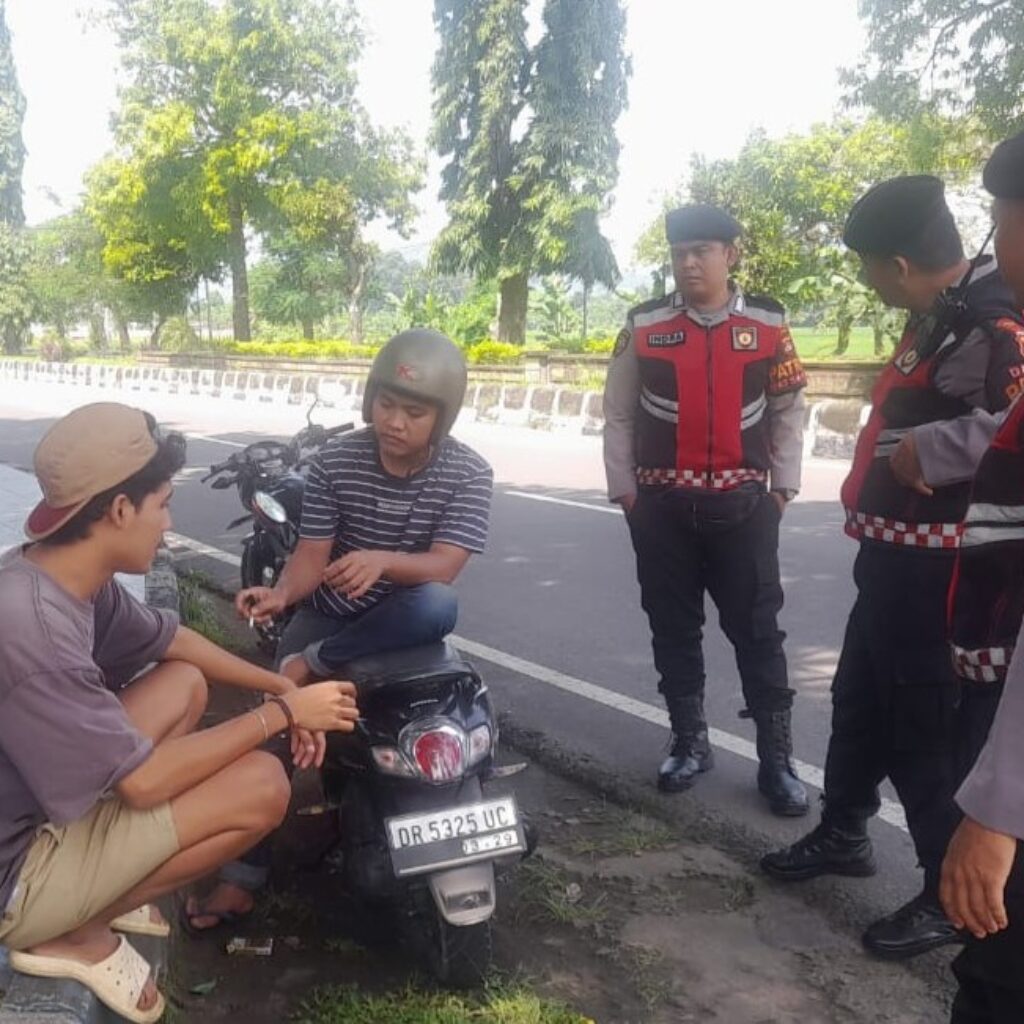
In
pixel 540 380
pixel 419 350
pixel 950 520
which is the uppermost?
pixel 419 350

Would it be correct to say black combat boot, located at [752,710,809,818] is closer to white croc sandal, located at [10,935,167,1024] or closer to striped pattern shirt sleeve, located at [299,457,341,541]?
striped pattern shirt sleeve, located at [299,457,341,541]

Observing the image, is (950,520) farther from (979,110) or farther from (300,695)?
(979,110)

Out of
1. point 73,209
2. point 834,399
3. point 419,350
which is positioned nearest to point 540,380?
point 834,399

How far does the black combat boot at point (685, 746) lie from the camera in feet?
12.5

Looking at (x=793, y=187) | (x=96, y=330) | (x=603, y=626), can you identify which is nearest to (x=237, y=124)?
(x=793, y=187)

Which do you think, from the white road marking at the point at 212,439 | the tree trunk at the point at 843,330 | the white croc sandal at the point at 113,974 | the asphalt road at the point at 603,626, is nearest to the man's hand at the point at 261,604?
the white croc sandal at the point at 113,974

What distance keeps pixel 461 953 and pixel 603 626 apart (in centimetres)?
328

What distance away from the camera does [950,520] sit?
272 centimetres

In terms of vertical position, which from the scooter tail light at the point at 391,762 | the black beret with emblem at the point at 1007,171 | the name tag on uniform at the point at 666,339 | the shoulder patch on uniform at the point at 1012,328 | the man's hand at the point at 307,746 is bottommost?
the scooter tail light at the point at 391,762

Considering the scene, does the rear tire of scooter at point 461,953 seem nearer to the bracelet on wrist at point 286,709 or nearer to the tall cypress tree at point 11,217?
the bracelet on wrist at point 286,709

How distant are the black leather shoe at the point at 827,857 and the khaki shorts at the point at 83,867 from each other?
70.4 inches

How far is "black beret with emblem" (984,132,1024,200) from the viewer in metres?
1.58

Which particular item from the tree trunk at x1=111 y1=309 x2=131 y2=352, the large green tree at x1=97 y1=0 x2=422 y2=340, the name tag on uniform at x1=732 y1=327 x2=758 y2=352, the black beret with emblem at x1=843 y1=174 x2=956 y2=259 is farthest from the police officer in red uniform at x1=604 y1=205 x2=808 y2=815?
the tree trunk at x1=111 y1=309 x2=131 y2=352

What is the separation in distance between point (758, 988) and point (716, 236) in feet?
7.24
